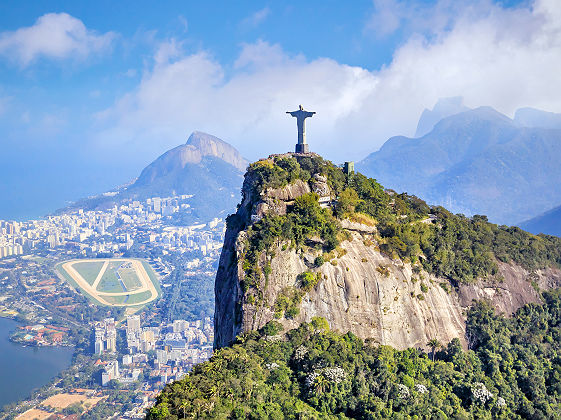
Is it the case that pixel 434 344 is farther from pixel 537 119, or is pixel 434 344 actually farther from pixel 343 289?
pixel 537 119

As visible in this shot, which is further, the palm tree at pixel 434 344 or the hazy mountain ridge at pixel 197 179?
the hazy mountain ridge at pixel 197 179

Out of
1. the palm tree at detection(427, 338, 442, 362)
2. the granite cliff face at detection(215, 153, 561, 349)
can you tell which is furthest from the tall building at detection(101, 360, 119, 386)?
the palm tree at detection(427, 338, 442, 362)

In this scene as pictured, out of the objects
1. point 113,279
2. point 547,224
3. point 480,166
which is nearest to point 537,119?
point 480,166

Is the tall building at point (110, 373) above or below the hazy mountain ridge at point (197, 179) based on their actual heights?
below

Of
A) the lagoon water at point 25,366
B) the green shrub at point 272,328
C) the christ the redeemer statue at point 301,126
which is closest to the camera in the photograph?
the green shrub at point 272,328

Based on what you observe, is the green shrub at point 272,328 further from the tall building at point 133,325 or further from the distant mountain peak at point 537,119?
the distant mountain peak at point 537,119

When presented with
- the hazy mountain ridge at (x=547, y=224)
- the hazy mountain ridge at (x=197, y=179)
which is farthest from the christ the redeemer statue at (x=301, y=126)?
the hazy mountain ridge at (x=197, y=179)

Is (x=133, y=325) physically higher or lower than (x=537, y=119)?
lower
